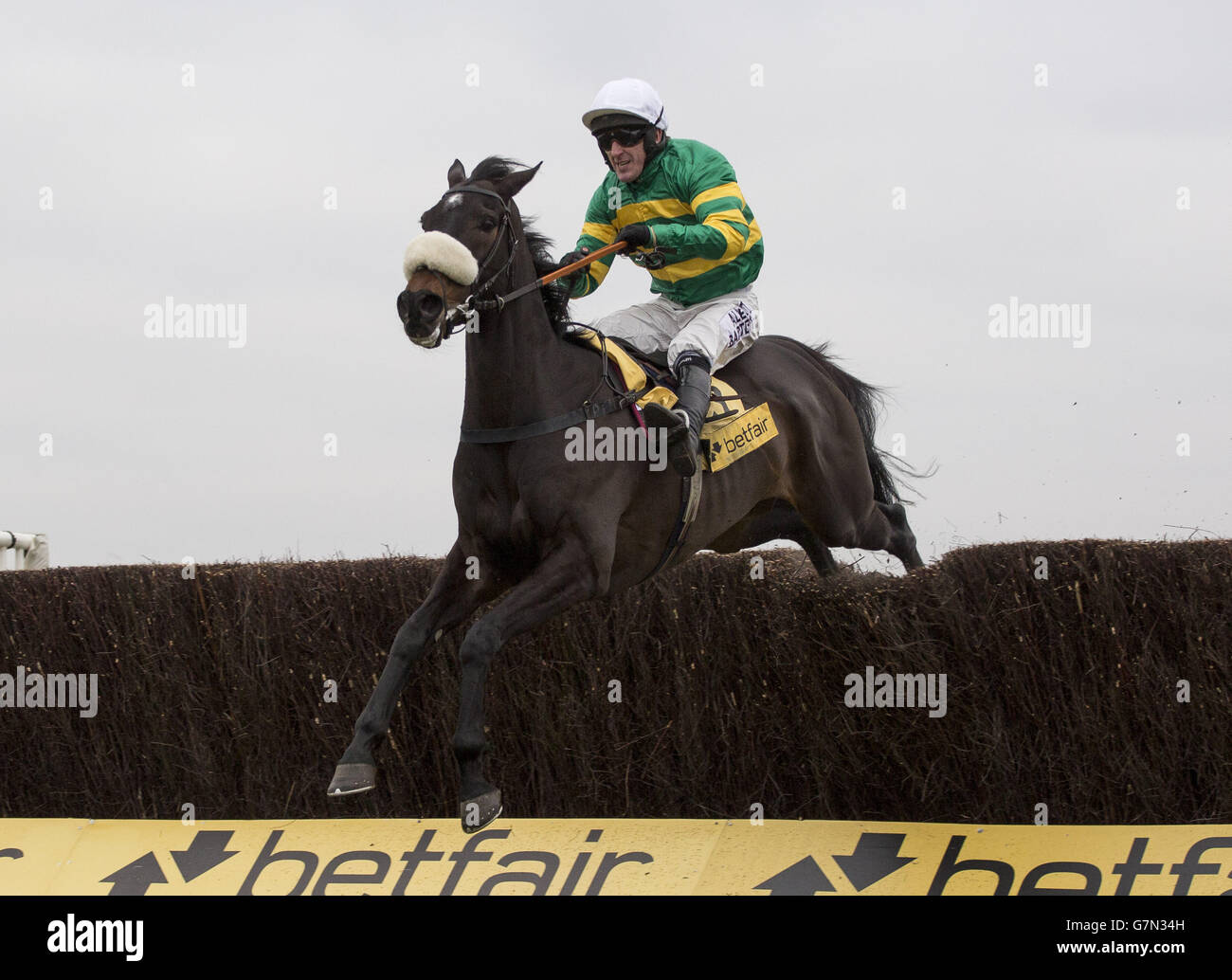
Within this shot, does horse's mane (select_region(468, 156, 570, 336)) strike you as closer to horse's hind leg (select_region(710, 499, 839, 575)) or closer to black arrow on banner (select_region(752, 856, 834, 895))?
horse's hind leg (select_region(710, 499, 839, 575))

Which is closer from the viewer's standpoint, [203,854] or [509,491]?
[509,491]

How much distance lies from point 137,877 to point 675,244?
3892 millimetres

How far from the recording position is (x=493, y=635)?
5156 mm

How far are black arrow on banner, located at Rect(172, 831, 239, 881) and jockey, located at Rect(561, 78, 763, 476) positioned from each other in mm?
2968

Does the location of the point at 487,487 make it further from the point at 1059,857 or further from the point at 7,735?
the point at 7,735

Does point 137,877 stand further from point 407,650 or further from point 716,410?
point 716,410

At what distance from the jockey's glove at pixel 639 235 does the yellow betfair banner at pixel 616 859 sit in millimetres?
2584

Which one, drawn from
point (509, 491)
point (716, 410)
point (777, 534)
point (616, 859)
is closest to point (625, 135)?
point (716, 410)

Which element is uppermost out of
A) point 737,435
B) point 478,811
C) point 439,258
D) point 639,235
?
point 639,235

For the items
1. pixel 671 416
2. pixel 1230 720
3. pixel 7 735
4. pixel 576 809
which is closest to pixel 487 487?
pixel 671 416

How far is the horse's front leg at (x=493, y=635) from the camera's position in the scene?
5016 millimetres

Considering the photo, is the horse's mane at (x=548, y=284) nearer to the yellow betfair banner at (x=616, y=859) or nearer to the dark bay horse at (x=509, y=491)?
the dark bay horse at (x=509, y=491)

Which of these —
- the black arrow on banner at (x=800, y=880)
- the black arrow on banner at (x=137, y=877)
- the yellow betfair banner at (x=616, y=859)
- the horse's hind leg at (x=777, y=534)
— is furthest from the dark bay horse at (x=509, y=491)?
the black arrow on banner at (x=137, y=877)
